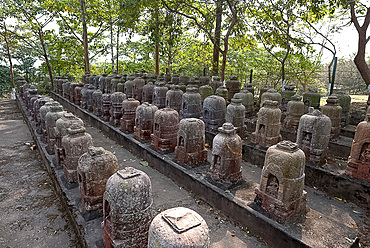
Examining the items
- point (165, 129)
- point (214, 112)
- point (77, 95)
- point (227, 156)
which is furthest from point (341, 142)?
point (77, 95)

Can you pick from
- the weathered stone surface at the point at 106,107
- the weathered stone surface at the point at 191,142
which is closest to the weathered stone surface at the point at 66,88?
the weathered stone surface at the point at 106,107

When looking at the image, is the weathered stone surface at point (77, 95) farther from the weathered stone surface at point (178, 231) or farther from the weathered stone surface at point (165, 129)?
the weathered stone surface at point (178, 231)

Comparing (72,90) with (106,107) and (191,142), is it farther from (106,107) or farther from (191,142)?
(191,142)

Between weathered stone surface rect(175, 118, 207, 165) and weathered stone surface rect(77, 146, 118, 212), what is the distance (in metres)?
2.24

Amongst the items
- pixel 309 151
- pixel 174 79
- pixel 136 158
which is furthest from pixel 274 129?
pixel 174 79

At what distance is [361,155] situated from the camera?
553 centimetres

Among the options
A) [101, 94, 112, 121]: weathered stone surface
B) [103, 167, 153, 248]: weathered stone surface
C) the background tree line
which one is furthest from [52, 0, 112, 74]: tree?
[103, 167, 153, 248]: weathered stone surface

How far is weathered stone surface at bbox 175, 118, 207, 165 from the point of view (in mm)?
6193

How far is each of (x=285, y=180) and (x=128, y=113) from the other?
6.04 meters

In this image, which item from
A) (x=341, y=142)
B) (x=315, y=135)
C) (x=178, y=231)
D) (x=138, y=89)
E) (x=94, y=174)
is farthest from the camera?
(x=138, y=89)

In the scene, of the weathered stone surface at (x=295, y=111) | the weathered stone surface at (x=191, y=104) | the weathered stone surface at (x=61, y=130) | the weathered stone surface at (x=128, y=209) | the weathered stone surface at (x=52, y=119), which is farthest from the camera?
the weathered stone surface at (x=191, y=104)

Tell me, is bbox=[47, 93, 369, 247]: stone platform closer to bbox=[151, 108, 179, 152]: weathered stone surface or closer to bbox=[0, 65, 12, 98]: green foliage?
bbox=[151, 108, 179, 152]: weathered stone surface

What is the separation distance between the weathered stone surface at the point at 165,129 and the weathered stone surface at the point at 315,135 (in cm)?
341

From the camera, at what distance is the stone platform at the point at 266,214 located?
4035 mm
